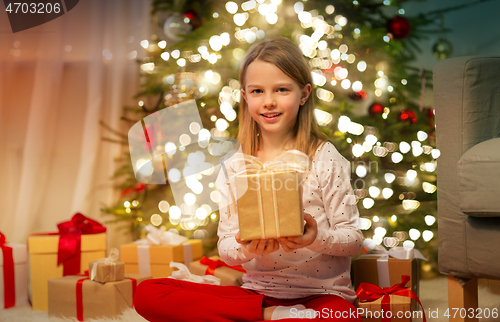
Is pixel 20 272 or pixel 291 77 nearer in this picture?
pixel 291 77

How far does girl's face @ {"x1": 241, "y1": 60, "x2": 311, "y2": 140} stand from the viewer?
2.88 feet

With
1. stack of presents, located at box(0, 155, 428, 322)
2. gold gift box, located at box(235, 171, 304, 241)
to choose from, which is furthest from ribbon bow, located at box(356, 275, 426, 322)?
gold gift box, located at box(235, 171, 304, 241)

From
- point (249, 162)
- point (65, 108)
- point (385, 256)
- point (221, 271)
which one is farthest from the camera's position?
point (65, 108)

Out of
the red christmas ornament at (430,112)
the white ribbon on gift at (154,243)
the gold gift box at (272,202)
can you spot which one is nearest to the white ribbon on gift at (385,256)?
the gold gift box at (272,202)

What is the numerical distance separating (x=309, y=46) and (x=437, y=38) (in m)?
0.70

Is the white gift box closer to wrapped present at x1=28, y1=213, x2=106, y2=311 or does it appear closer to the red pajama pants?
wrapped present at x1=28, y1=213, x2=106, y2=311

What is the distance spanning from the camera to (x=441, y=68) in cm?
95

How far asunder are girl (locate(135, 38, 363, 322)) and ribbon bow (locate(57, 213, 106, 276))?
1.79 feet

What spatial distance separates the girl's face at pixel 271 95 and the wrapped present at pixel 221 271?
1.41 feet

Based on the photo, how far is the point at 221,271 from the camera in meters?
1.13

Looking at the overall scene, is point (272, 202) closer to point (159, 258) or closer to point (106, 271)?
point (106, 271)

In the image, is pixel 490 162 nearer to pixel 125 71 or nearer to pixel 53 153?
pixel 125 71

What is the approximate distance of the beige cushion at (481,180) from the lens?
81 centimetres

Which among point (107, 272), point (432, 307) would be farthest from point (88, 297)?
point (432, 307)
